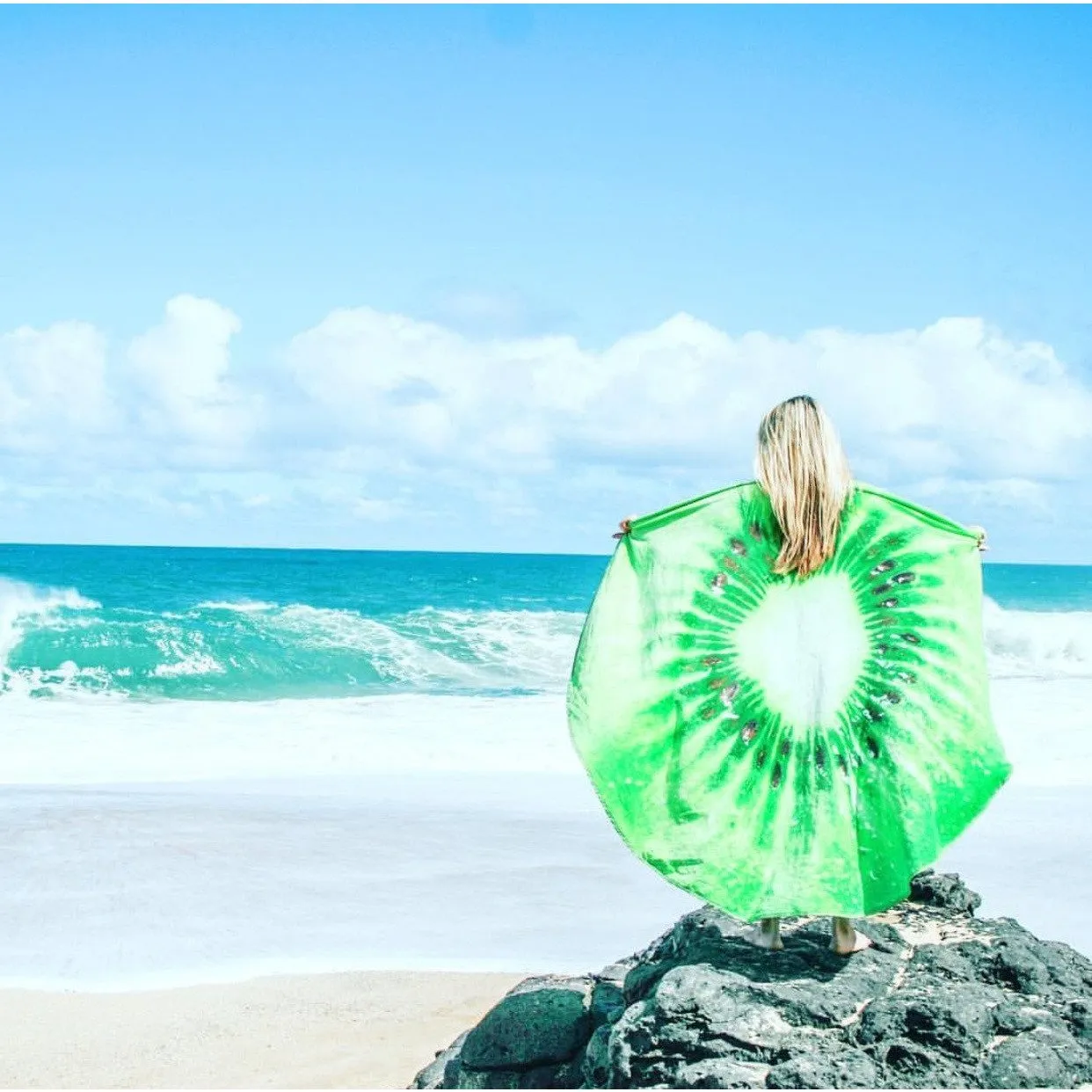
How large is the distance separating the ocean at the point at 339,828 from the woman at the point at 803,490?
2218 mm

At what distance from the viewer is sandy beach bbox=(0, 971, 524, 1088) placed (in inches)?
175

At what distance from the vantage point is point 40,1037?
476cm

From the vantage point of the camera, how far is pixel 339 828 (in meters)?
8.18

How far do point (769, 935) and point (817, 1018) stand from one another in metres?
0.41

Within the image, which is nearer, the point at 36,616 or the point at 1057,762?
the point at 1057,762

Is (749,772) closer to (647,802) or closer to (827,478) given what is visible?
(647,802)

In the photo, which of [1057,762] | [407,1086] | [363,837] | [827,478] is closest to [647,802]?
[827,478]

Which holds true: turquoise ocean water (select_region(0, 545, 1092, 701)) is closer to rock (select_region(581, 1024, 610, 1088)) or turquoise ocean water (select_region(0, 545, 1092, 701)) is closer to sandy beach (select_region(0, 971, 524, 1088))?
sandy beach (select_region(0, 971, 524, 1088))

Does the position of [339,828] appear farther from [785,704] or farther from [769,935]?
[785,704]

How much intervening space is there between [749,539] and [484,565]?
65.9 metres

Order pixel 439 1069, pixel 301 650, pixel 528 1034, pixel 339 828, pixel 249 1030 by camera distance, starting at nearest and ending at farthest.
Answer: pixel 528 1034
pixel 439 1069
pixel 249 1030
pixel 339 828
pixel 301 650

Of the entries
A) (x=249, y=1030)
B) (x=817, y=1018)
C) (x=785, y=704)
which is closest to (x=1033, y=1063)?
(x=817, y=1018)

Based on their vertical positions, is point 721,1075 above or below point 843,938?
below

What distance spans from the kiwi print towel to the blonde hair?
0.23ft
